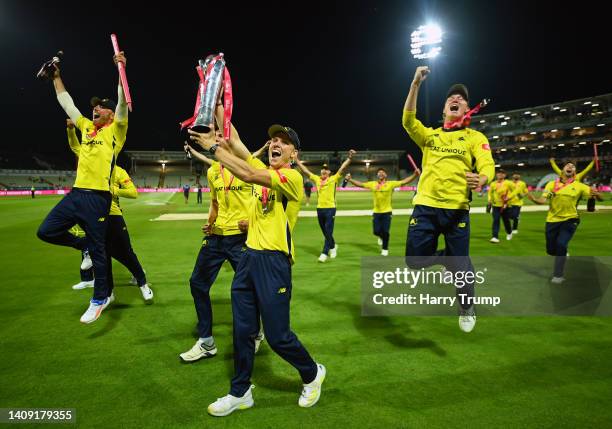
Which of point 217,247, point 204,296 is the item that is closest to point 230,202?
point 217,247

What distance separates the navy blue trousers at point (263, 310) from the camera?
3031 millimetres

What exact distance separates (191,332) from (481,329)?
13.3 feet

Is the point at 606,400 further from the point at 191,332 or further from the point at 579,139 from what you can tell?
the point at 579,139

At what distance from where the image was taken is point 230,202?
175 inches

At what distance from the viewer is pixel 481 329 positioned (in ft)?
16.6

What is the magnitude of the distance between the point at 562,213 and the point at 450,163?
4890 millimetres

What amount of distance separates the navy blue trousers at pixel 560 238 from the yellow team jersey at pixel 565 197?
0.13 meters

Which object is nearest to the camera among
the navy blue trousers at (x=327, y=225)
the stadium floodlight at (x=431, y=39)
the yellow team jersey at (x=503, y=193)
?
the navy blue trousers at (x=327, y=225)

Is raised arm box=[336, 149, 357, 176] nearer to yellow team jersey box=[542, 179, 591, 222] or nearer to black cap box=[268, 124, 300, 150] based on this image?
yellow team jersey box=[542, 179, 591, 222]

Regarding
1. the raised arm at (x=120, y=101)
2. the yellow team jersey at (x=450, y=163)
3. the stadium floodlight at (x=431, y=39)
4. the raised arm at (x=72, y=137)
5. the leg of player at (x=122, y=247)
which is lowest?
the leg of player at (x=122, y=247)

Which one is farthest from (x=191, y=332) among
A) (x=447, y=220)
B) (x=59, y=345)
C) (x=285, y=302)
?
(x=447, y=220)

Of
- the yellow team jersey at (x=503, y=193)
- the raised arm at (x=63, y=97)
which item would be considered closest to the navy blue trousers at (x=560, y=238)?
the yellow team jersey at (x=503, y=193)

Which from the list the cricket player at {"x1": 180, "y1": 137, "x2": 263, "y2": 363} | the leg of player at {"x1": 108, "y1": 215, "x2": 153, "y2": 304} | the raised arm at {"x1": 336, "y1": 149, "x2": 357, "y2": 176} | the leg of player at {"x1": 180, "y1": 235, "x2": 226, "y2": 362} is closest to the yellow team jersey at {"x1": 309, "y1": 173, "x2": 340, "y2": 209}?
the raised arm at {"x1": 336, "y1": 149, "x2": 357, "y2": 176}

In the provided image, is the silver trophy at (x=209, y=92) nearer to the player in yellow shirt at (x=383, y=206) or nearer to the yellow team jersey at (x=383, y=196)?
the player in yellow shirt at (x=383, y=206)
